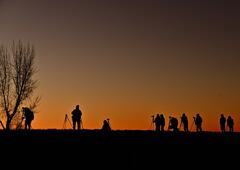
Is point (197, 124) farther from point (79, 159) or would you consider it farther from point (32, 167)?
point (32, 167)

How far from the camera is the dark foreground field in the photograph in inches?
1144

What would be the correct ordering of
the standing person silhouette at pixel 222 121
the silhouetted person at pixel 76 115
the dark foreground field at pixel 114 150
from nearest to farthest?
the dark foreground field at pixel 114 150 < the silhouetted person at pixel 76 115 < the standing person silhouette at pixel 222 121

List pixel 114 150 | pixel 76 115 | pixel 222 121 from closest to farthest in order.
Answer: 1. pixel 114 150
2. pixel 76 115
3. pixel 222 121

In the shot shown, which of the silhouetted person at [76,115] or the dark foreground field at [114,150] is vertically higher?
the silhouetted person at [76,115]

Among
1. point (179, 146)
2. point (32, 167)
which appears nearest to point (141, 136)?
point (179, 146)

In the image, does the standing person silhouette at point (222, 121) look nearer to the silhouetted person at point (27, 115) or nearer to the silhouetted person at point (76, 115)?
the silhouetted person at point (76, 115)

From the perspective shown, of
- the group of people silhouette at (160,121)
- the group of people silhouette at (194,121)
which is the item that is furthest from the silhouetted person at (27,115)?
the group of people silhouette at (194,121)

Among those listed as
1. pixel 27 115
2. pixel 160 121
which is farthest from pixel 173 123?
pixel 27 115

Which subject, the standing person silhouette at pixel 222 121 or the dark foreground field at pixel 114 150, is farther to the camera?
the standing person silhouette at pixel 222 121

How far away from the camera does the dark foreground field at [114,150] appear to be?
95.3 ft

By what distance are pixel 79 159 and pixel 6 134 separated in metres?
8.65

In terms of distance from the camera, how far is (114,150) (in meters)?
32.3

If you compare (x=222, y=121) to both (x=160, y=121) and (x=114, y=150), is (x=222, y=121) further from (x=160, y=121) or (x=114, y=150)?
(x=114, y=150)

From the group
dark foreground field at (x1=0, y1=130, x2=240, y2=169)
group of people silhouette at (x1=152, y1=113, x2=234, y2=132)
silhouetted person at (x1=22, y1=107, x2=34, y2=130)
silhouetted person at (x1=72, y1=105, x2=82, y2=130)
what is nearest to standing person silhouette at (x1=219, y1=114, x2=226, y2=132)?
group of people silhouette at (x1=152, y1=113, x2=234, y2=132)
